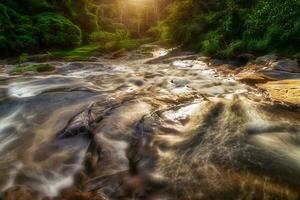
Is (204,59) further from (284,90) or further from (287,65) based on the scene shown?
(284,90)

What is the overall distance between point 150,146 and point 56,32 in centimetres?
1938

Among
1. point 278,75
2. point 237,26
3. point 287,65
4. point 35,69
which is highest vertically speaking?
point 237,26

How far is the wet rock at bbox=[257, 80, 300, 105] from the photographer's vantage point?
6391 mm

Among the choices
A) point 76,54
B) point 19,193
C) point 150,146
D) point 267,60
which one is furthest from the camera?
point 76,54

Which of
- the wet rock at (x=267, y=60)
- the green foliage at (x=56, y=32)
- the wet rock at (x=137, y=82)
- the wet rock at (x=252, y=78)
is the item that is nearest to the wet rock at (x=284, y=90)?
the wet rock at (x=252, y=78)

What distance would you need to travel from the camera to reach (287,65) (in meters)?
9.39

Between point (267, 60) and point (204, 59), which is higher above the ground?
point (267, 60)

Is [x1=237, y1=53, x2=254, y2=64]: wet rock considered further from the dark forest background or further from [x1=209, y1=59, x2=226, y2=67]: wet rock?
[x1=209, y1=59, x2=226, y2=67]: wet rock

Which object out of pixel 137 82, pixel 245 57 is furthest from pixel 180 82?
pixel 245 57

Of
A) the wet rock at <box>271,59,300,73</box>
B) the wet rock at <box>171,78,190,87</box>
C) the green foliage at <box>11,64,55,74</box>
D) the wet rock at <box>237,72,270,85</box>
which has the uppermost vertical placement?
the wet rock at <box>271,59,300,73</box>

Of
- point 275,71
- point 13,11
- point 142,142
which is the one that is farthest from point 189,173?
point 13,11

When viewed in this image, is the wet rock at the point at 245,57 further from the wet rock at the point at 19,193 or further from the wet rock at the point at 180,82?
the wet rock at the point at 19,193

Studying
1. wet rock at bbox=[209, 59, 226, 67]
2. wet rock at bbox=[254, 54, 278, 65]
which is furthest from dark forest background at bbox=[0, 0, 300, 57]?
wet rock at bbox=[254, 54, 278, 65]

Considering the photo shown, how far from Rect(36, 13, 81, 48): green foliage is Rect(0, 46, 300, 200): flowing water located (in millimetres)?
14288
